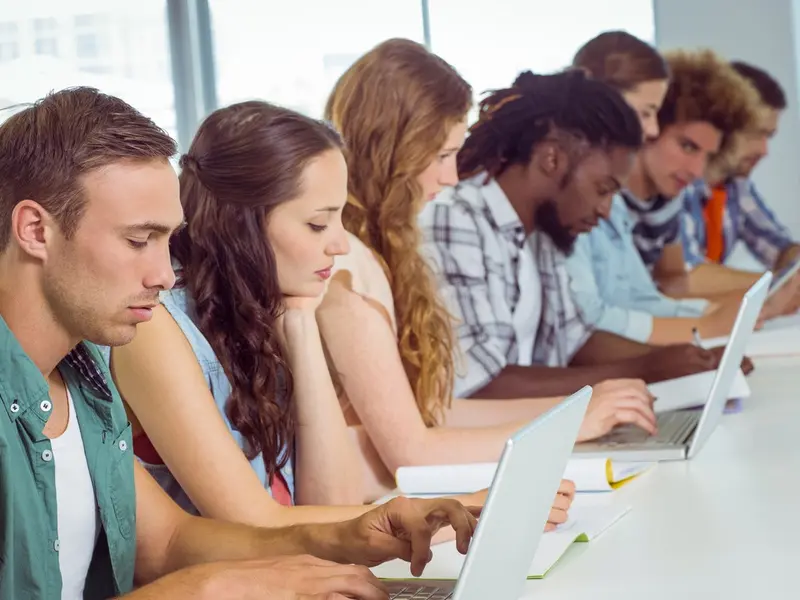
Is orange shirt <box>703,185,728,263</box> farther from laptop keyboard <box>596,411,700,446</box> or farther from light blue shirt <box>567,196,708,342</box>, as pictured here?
laptop keyboard <box>596,411,700,446</box>

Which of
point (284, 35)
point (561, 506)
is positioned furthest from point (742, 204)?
point (561, 506)

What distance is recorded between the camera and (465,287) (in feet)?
10.0

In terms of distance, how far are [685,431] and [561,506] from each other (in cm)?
70

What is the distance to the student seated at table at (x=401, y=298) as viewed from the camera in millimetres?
2184

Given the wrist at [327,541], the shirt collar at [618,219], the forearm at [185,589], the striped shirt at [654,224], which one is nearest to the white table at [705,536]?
the wrist at [327,541]

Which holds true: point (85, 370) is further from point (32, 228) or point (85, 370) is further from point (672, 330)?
point (672, 330)

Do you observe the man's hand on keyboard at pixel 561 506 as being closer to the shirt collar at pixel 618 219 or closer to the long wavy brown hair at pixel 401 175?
the long wavy brown hair at pixel 401 175

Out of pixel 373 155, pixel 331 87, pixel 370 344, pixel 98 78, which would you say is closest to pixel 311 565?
pixel 370 344

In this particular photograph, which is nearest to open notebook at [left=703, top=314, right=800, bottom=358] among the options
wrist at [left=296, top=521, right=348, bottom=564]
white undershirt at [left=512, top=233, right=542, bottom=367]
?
white undershirt at [left=512, top=233, right=542, bottom=367]

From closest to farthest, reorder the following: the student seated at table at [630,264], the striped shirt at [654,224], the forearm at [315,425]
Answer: the forearm at [315,425] → the student seated at table at [630,264] → the striped shirt at [654,224]

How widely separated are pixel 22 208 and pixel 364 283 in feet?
3.70

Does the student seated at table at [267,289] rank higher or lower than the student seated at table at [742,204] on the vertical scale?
higher

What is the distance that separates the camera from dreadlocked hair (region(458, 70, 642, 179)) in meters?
3.11

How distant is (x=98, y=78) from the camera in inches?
124
